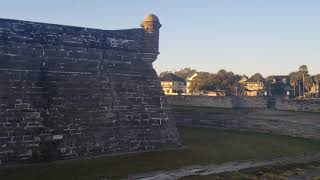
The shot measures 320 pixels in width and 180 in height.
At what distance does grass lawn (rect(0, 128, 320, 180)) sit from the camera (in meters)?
12.0

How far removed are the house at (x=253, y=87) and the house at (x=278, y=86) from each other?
192 centimetres

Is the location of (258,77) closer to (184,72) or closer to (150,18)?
(184,72)

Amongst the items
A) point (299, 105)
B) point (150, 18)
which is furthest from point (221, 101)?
point (150, 18)

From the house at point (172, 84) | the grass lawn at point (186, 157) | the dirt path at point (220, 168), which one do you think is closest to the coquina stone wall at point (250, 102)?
the grass lawn at point (186, 157)

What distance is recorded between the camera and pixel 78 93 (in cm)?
1555

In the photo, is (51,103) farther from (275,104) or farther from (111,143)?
(275,104)

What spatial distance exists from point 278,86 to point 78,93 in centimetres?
9162

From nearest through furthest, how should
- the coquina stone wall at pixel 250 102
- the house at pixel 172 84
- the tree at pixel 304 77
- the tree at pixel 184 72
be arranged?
the coquina stone wall at pixel 250 102 < the tree at pixel 304 77 < the house at pixel 172 84 < the tree at pixel 184 72

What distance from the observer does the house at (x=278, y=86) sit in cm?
9756

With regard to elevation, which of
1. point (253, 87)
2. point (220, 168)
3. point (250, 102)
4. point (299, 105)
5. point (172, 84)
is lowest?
point (220, 168)

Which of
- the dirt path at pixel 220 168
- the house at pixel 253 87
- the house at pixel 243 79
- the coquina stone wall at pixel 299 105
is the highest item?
the house at pixel 243 79

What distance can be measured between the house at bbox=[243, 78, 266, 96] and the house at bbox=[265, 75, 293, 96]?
6.31 ft

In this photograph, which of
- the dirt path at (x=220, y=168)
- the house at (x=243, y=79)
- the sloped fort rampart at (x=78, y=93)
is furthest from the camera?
the house at (x=243, y=79)

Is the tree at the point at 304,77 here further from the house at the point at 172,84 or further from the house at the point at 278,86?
the house at the point at 172,84
